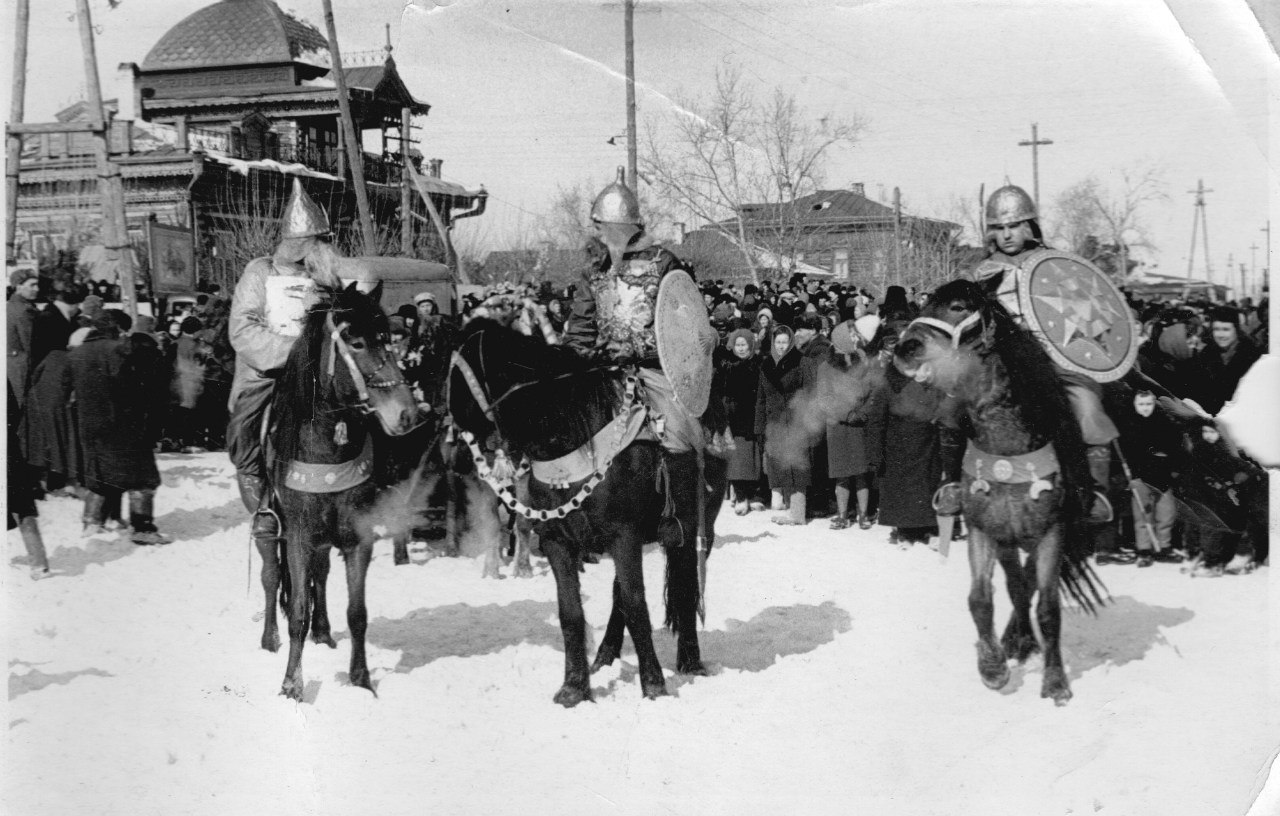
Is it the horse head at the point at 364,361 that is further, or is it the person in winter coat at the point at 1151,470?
the person in winter coat at the point at 1151,470

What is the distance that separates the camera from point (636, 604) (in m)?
5.73

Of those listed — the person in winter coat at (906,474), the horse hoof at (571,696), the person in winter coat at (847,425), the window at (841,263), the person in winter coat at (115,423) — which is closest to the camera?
the horse hoof at (571,696)

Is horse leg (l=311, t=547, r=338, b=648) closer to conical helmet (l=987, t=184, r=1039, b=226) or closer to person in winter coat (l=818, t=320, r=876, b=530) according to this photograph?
conical helmet (l=987, t=184, r=1039, b=226)

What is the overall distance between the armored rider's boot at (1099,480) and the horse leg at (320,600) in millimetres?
3482

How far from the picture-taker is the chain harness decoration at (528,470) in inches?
222

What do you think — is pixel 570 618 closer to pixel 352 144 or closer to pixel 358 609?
pixel 358 609

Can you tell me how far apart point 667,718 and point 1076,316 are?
249cm

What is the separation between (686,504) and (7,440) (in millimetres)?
3633

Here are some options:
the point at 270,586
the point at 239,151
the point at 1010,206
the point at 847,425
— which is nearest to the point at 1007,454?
the point at 1010,206

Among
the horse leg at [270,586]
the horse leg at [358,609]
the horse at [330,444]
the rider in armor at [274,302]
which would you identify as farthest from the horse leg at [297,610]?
the horse leg at [270,586]

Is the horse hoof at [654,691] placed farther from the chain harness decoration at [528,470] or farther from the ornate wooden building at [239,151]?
the ornate wooden building at [239,151]

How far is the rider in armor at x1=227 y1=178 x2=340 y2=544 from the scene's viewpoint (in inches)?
246

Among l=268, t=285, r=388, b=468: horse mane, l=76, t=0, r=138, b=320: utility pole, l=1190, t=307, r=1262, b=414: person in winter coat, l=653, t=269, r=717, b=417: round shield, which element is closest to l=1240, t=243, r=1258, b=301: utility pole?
l=1190, t=307, r=1262, b=414: person in winter coat

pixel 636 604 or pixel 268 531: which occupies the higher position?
pixel 268 531
